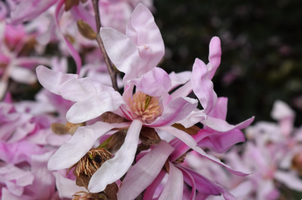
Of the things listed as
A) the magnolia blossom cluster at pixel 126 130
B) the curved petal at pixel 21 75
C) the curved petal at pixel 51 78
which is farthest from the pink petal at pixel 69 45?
the curved petal at pixel 21 75

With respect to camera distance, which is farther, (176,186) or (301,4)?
(301,4)

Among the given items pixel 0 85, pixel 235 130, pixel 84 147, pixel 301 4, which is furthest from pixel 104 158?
pixel 301 4

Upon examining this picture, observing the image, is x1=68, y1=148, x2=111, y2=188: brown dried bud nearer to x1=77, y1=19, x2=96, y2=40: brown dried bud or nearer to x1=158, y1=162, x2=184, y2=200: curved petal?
x1=158, y1=162, x2=184, y2=200: curved petal

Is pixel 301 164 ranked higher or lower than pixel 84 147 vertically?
lower

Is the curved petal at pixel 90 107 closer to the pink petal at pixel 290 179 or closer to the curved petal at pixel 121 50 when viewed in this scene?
the curved petal at pixel 121 50

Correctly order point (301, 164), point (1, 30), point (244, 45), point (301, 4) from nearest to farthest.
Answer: point (1, 30) → point (301, 164) → point (301, 4) → point (244, 45)

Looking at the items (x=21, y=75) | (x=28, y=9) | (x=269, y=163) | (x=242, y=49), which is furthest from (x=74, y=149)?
(x=242, y=49)

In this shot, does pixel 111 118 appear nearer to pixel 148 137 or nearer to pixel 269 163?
pixel 148 137

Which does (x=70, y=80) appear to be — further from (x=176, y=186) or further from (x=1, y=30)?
(x=1, y=30)
